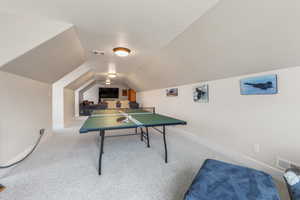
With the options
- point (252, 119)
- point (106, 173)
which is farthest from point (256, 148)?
point (106, 173)

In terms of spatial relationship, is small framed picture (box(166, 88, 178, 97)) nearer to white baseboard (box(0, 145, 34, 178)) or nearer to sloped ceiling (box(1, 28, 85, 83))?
sloped ceiling (box(1, 28, 85, 83))

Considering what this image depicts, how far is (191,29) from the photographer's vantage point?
82.3 inches

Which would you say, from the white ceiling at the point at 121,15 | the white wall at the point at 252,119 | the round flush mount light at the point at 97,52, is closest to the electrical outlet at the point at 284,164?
the white wall at the point at 252,119

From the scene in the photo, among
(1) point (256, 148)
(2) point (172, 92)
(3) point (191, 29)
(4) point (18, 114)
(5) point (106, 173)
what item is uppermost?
(3) point (191, 29)

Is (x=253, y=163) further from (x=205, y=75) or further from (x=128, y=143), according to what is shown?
(x=128, y=143)

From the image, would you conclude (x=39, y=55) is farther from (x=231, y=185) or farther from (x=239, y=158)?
(x=239, y=158)

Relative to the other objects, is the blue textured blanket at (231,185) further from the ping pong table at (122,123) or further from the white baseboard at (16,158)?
the white baseboard at (16,158)

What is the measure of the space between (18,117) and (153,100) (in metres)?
4.75

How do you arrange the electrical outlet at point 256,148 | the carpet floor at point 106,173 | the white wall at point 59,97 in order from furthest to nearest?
the white wall at point 59,97 < the electrical outlet at point 256,148 < the carpet floor at point 106,173

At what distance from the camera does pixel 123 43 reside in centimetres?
269

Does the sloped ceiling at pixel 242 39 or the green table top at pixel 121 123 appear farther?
the green table top at pixel 121 123

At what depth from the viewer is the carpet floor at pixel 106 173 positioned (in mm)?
1529

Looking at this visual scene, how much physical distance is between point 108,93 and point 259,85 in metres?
10.7

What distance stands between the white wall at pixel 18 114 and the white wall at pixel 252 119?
12.1 feet
